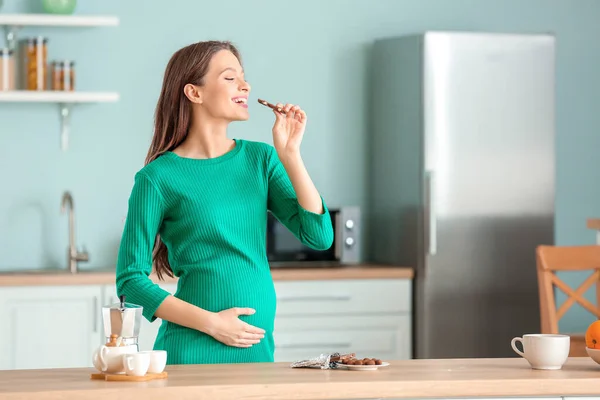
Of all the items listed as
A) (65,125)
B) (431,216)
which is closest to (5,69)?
(65,125)

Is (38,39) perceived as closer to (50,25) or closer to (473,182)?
(50,25)

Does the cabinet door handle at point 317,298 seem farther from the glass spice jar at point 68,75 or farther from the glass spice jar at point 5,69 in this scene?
the glass spice jar at point 5,69

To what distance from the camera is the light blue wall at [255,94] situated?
4457 millimetres

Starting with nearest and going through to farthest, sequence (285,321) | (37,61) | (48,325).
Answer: (48,325), (285,321), (37,61)

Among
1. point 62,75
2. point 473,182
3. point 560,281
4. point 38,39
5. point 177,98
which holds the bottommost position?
point 560,281

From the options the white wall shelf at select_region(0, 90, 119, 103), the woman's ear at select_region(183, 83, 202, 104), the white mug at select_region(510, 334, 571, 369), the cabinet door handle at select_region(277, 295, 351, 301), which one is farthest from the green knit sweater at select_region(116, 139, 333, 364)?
the white wall shelf at select_region(0, 90, 119, 103)

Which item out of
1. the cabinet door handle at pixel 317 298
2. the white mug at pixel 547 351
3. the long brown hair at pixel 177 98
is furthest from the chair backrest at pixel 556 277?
the long brown hair at pixel 177 98

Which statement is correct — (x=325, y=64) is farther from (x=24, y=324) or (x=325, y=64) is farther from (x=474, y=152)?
(x=24, y=324)

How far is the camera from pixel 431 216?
4254mm

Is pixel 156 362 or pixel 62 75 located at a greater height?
pixel 62 75

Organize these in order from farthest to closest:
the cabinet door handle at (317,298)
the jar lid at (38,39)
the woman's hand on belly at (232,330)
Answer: the jar lid at (38,39)
the cabinet door handle at (317,298)
the woman's hand on belly at (232,330)

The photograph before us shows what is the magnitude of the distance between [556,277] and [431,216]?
0.64 meters

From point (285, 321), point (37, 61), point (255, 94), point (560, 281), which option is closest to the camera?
point (560, 281)

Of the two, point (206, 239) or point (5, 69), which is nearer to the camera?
point (206, 239)
